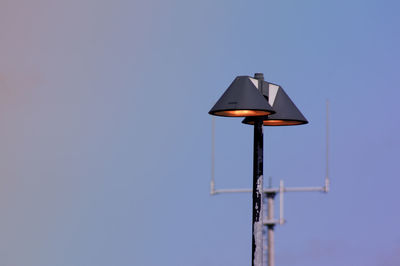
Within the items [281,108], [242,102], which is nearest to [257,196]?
[242,102]

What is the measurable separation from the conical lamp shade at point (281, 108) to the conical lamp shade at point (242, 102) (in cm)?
60

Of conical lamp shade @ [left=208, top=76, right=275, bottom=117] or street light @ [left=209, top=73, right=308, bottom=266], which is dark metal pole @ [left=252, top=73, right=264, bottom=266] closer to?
street light @ [left=209, top=73, right=308, bottom=266]

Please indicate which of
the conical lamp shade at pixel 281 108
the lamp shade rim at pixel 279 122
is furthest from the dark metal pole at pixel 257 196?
the lamp shade rim at pixel 279 122

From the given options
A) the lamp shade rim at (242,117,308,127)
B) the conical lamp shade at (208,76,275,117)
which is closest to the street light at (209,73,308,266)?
the conical lamp shade at (208,76,275,117)

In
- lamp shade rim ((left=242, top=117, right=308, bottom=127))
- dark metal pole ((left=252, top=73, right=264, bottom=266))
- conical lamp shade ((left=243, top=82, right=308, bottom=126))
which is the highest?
conical lamp shade ((left=243, top=82, right=308, bottom=126))

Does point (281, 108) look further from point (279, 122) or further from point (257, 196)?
point (257, 196)

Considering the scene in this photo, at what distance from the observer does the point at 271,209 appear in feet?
127

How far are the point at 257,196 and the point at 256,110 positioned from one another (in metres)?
1.25

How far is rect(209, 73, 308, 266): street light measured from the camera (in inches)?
538

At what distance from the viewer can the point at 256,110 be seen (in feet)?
45.0

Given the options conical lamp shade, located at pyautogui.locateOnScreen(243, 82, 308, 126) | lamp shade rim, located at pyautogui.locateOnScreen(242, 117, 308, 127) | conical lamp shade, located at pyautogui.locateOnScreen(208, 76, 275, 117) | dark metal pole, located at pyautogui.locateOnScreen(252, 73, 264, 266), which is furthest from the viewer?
lamp shade rim, located at pyautogui.locateOnScreen(242, 117, 308, 127)

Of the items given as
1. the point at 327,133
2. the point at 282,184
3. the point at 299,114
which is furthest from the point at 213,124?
the point at 299,114

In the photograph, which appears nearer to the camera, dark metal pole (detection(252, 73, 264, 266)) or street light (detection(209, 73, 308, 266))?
street light (detection(209, 73, 308, 266))

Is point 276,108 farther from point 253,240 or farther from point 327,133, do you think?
point 327,133
